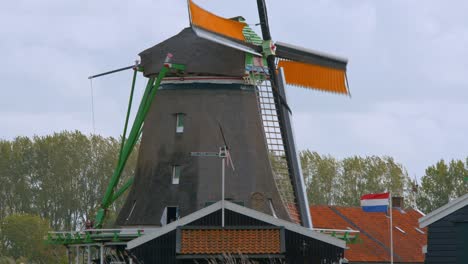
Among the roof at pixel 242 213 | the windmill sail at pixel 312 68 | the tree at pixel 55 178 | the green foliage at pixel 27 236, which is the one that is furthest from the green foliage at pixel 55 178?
the roof at pixel 242 213

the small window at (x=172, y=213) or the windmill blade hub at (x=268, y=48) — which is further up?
the windmill blade hub at (x=268, y=48)

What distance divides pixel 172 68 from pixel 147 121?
2.10 metres

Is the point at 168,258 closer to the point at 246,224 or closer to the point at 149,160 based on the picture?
the point at 246,224

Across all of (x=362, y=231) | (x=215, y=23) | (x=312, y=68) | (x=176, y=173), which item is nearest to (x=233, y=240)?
(x=176, y=173)

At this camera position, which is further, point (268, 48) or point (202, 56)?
point (268, 48)

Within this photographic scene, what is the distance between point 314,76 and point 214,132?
14.3 feet

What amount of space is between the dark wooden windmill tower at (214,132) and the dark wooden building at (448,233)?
4.80m

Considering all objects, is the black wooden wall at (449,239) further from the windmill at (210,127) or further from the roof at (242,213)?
the windmill at (210,127)

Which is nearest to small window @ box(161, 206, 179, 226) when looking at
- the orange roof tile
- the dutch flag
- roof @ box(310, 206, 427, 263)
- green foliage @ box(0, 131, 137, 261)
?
the orange roof tile

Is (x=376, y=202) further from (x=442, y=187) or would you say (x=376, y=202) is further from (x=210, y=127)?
(x=442, y=187)

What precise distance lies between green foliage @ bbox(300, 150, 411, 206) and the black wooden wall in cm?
4167

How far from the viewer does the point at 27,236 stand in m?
69.2

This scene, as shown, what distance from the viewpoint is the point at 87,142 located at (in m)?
75.8

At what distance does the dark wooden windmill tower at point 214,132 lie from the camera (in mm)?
38156
